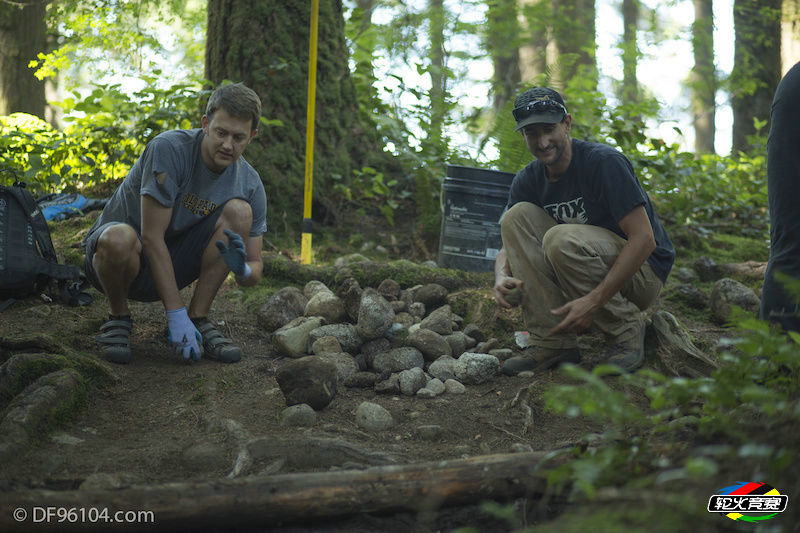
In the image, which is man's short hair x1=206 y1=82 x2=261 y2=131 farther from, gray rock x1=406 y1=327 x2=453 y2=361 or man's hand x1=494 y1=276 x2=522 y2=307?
man's hand x1=494 y1=276 x2=522 y2=307

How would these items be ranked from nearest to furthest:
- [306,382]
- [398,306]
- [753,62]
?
[306,382]
[398,306]
[753,62]

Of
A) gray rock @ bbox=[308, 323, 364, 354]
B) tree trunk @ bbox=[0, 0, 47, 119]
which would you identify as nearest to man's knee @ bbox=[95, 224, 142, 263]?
gray rock @ bbox=[308, 323, 364, 354]

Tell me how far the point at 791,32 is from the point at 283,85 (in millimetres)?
6355

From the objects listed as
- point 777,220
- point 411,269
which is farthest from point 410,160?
point 777,220

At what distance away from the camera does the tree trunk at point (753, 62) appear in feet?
26.9

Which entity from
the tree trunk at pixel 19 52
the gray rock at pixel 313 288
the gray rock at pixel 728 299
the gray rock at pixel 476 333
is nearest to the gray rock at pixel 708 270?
the gray rock at pixel 728 299

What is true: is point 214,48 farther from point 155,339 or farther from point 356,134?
point 155,339

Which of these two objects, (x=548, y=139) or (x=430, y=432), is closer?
(x=430, y=432)

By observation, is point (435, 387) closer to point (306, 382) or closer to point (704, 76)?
point (306, 382)

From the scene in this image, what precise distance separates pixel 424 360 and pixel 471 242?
148 cm

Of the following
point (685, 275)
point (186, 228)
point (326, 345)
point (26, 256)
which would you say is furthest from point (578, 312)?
point (26, 256)

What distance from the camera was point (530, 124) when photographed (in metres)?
2.90

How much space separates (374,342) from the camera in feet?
10.6

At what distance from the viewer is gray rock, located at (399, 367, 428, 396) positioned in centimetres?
283
